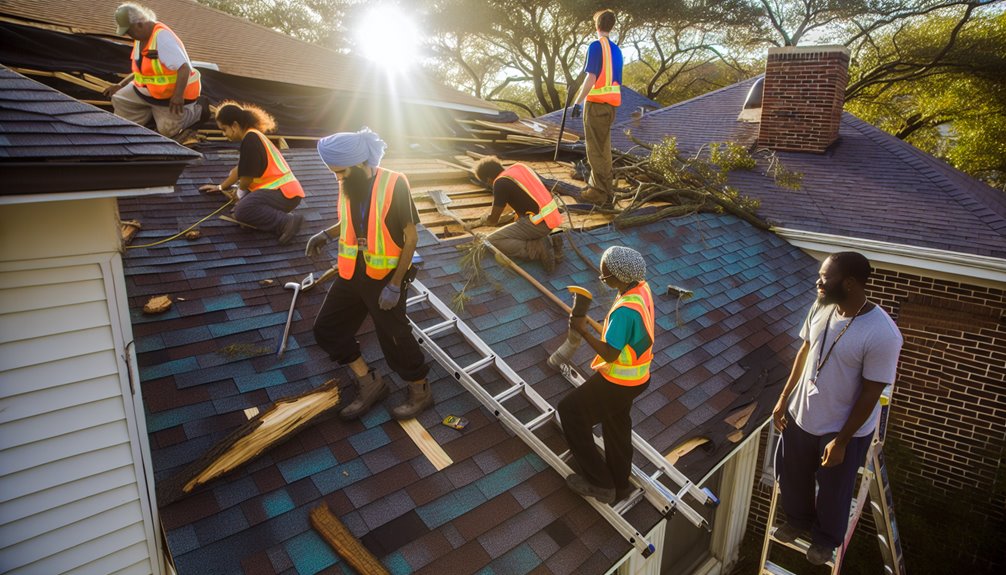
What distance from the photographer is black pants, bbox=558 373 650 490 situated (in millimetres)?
3336

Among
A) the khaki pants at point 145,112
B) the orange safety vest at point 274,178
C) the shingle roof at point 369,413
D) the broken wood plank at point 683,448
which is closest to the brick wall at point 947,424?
the shingle roof at point 369,413

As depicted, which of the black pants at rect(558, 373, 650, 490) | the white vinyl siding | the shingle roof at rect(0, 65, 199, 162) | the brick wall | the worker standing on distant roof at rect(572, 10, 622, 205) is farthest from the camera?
the brick wall

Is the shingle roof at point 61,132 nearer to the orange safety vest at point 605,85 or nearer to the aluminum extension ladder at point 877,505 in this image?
the aluminum extension ladder at point 877,505

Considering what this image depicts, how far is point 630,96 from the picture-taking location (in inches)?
882

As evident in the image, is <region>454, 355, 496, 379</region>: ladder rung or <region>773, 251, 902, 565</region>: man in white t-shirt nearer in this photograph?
<region>773, 251, 902, 565</region>: man in white t-shirt

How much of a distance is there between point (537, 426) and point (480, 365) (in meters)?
0.62

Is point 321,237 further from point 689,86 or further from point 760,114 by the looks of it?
point 689,86

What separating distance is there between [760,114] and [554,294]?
8.81 metres

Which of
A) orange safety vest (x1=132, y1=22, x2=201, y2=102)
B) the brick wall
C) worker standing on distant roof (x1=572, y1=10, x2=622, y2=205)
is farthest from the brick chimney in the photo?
orange safety vest (x1=132, y1=22, x2=201, y2=102)

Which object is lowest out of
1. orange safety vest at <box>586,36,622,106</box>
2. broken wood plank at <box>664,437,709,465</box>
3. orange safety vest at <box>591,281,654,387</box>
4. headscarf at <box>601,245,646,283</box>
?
broken wood plank at <box>664,437,709,465</box>

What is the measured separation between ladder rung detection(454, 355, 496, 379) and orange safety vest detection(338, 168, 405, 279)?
95cm

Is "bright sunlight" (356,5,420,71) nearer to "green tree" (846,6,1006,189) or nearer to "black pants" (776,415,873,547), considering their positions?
"green tree" (846,6,1006,189)

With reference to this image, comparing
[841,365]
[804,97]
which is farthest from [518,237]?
[804,97]

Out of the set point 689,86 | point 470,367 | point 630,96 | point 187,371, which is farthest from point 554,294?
point 689,86
